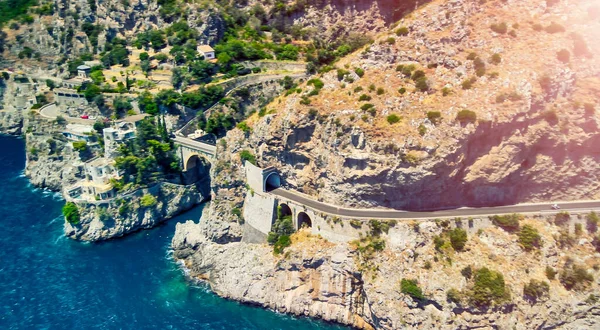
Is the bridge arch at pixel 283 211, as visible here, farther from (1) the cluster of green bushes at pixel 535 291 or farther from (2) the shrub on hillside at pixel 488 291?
(1) the cluster of green bushes at pixel 535 291

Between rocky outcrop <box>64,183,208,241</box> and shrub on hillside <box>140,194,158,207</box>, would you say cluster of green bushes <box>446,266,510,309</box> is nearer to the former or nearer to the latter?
rocky outcrop <box>64,183,208,241</box>

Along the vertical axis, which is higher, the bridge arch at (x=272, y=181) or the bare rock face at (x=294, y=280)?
the bridge arch at (x=272, y=181)

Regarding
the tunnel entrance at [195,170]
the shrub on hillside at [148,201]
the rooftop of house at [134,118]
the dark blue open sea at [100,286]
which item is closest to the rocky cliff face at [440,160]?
the dark blue open sea at [100,286]

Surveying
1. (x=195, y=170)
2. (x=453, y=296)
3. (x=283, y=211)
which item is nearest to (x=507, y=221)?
(x=453, y=296)

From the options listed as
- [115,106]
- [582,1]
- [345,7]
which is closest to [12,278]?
[115,106]

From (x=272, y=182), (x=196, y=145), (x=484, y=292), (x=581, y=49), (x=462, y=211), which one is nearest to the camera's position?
(x=484, y=292)

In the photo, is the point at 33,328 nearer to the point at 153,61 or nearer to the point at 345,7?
the point at 153,61

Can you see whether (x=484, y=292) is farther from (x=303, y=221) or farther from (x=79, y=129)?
(x=79, y=129)
